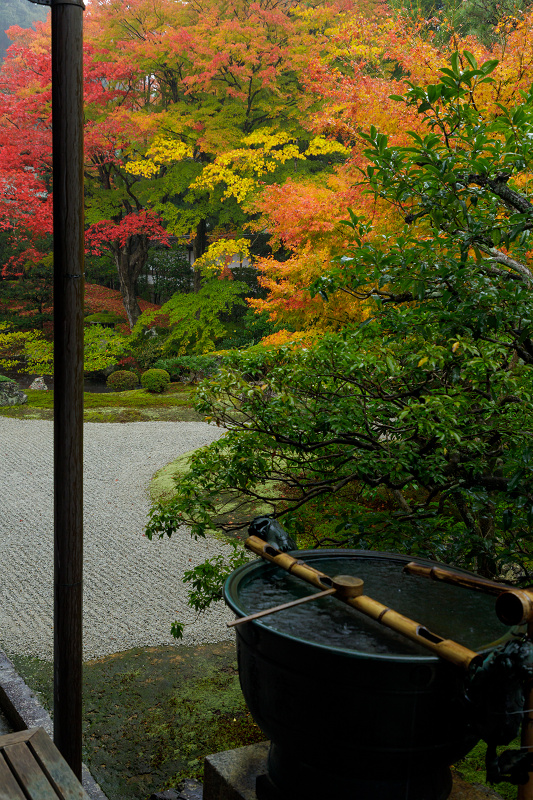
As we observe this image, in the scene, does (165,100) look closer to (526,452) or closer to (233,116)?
(233,116)

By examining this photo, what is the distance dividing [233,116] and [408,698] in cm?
1497

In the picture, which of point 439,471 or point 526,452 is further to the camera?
point 439,471

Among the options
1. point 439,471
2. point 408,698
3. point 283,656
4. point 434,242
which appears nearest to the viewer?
point 408,698

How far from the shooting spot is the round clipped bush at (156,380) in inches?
583

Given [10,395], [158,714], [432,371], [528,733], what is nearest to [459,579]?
[528,733]

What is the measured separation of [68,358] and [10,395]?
1152cm

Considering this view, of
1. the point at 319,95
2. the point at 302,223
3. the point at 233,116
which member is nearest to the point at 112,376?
the point at 233,116

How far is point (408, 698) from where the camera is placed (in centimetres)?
152

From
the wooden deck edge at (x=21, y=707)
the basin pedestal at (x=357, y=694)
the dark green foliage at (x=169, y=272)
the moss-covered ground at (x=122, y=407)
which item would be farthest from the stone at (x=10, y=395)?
the basin pedestal at (x=357, y=694)

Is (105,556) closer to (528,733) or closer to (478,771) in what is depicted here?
(478,771)

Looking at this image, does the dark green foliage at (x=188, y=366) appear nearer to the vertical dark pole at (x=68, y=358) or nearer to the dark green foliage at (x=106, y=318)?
the dark green foliage at (x=106, y=318)

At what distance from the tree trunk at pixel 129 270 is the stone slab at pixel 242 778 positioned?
16.3 meters

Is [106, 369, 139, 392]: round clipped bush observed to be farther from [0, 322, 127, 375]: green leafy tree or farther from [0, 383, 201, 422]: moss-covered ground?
[0, 383, 201, 422]: moss-covered ground

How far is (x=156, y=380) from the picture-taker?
14.8 metres
